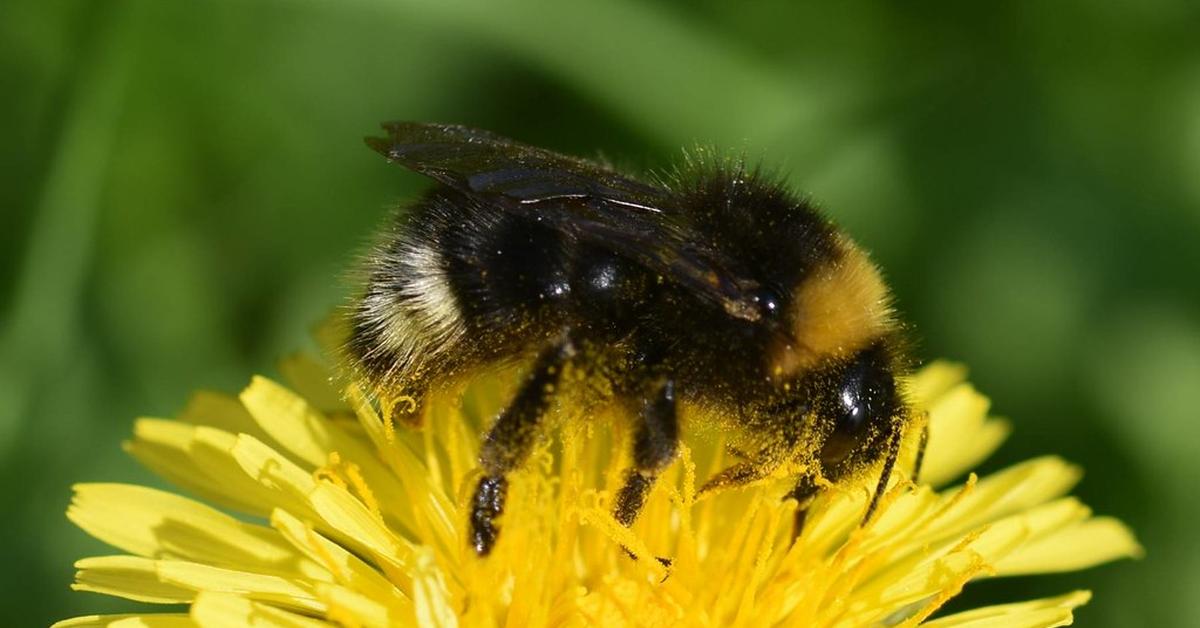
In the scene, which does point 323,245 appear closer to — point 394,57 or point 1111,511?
point 394,57

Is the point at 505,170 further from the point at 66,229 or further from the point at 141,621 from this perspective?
the point at 66,229

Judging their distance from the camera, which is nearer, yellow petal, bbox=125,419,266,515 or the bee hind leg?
the bee hind leg

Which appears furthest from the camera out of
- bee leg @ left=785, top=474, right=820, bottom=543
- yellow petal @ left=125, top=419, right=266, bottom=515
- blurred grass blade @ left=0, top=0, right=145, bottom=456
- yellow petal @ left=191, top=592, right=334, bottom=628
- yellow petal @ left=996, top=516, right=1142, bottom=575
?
blurred grass blade @ left=0, top=0, right=145, bottom=456

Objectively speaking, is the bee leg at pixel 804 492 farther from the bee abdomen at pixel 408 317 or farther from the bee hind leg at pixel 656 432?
the bee abdomen at pixel 408 317

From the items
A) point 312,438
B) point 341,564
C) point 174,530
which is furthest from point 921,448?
point 174,530

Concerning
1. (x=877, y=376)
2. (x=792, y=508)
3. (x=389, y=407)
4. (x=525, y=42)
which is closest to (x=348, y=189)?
(x=525, y=42)

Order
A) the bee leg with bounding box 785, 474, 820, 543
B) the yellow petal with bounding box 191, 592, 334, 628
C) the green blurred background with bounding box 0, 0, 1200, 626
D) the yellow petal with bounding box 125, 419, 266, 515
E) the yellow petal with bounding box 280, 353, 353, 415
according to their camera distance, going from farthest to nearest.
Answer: the green blurred background with bounding box 0, 0, 1200, 626 < the yellow petal with bounding box 280, 353, 353, 415 < the yellow petal with bounding box 125, 419, 266, 515 < the bee leg with bounding box 785, 474, 820, 543 < the yellow petal with bounding box 191, 592, 334, 628

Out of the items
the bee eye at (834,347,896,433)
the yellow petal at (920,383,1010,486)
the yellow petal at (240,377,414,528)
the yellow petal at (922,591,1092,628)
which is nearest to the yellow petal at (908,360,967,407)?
the yellow petal at (920,383,1010,486)

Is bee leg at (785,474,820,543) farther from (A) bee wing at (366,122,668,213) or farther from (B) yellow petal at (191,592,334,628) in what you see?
(B) yellow petal at (191,592,334,628)
